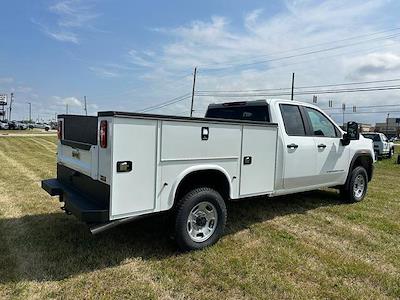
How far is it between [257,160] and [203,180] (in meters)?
0.90

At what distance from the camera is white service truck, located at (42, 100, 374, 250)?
12.6ft

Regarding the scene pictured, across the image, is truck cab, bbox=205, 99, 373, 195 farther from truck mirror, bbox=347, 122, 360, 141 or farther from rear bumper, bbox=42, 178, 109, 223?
rear bumper, bbox=42, 178, 109, 223

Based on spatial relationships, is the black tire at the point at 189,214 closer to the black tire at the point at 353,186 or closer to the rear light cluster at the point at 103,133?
the rear light cluster at the point at 103,133

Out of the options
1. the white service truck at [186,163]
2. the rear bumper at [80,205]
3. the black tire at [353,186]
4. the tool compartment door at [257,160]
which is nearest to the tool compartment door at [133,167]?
the white service truck at [186,163]

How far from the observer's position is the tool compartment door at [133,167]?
3.77 m

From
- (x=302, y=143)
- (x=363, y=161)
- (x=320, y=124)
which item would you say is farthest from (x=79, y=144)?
(x=363, y=161)

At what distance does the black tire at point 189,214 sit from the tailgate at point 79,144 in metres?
1.08

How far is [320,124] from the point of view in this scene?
6.68 m

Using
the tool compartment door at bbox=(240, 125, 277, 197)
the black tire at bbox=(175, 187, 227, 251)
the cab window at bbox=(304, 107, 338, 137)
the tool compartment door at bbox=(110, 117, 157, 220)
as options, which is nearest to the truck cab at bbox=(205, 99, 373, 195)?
the cab window at bbox=(304, 107, 338, 137)

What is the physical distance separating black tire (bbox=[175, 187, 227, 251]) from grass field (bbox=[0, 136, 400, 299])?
14 centimetres

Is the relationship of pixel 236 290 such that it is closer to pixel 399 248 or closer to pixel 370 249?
pixel 370 249

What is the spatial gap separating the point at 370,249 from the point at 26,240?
455 centimetres

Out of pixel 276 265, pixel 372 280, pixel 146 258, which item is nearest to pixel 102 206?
pixel 146 258

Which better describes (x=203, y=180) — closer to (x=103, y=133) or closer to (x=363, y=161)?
(x=103, y=133)
